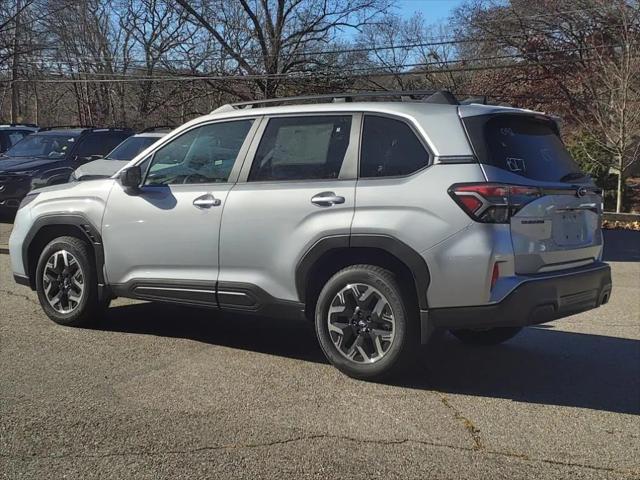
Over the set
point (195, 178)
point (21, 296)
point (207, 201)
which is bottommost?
point (21, 296)

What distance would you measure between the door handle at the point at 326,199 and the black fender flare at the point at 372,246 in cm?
24

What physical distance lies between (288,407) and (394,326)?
879mm

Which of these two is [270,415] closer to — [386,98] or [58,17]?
[386,98]

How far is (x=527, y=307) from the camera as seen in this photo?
177 inches

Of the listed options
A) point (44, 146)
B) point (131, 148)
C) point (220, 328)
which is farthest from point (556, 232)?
point (44, 146)

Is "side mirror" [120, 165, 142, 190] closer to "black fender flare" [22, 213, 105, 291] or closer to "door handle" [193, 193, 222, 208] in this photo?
"black fender flare" [22, 213, 105, 291]

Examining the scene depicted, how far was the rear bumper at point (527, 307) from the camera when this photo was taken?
4.48m

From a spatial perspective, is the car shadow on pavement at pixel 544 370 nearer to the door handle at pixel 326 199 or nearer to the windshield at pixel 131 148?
the door handle at pixel 326 199

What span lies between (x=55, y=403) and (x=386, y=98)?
3162 mm

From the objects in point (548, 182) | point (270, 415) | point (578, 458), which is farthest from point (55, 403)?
point (548, 182)

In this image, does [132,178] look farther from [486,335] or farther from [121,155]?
[121,155]

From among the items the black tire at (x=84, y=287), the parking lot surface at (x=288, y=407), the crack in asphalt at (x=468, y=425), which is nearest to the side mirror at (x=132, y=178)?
the black tire at (x=84, y=287)

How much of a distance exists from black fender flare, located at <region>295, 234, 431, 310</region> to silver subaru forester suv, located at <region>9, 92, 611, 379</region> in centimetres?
1

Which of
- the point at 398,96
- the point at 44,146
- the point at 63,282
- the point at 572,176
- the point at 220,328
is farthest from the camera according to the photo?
the point at 44,146
